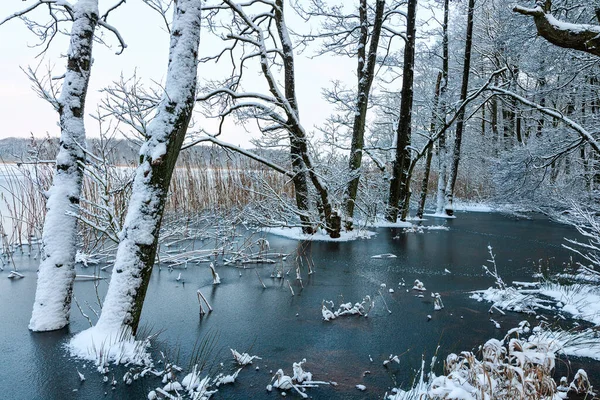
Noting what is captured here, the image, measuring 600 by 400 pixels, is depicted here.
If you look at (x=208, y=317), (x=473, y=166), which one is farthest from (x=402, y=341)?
(x=473, y=166)

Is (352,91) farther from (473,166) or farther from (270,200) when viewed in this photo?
(473,166)

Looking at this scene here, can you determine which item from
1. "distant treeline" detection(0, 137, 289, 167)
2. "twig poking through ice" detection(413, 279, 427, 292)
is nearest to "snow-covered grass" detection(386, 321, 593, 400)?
"twig poking through ice" detection(413, 279, 427, 292)

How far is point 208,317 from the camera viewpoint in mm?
4152

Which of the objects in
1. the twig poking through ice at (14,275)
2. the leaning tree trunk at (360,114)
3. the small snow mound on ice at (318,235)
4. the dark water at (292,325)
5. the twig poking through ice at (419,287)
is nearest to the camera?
the dark water at (292,325)

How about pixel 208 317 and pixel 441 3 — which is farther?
pixel 441 3

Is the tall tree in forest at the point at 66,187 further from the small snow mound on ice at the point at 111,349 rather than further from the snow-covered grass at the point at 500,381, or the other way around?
the snow-covered grass at the point at 500,381

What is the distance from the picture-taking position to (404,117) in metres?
10.9

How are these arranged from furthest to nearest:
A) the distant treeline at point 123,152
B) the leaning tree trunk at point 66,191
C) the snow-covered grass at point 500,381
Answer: the distant treeline at point 123,152 → the leaning tree trunk at point 66,191 → the snow-covered grass at point 500,381

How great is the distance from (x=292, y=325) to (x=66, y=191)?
254cm

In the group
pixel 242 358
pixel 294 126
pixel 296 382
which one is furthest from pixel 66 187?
pixel 294 126

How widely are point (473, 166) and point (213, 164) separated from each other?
1793 centimetres

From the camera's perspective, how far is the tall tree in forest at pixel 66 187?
3539 mm

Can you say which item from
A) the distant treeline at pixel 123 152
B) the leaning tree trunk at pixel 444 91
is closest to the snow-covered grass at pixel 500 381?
the distant treeline at pixel 123 152

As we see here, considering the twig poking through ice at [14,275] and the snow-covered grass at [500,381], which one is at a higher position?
the snow-covered grass at [500,381]
